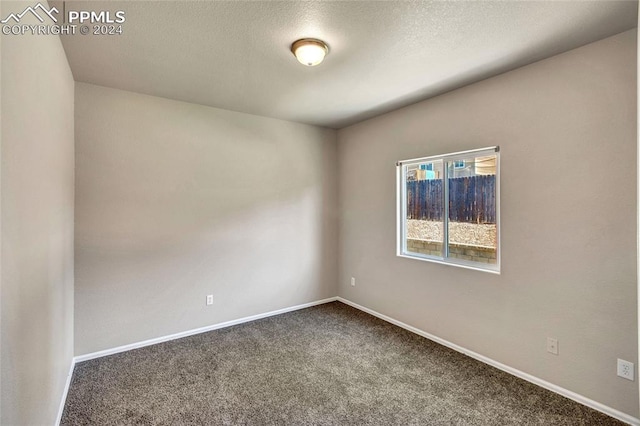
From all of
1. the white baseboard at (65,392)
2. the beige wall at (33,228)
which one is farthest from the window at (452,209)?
the white baseboard at (65,392)

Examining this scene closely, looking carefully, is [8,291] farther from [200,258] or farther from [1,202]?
[200,258]

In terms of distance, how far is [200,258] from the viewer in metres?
3.51

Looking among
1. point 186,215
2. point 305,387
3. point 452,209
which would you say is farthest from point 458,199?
point 186,215

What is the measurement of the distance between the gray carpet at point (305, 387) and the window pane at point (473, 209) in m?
1.02

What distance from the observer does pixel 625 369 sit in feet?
6.77

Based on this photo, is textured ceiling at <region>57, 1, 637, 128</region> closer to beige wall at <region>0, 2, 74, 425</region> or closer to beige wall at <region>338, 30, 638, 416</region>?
beige wall at <region>338, 30, 638, 416</region>

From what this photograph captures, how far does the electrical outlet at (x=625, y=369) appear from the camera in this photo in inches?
80.4

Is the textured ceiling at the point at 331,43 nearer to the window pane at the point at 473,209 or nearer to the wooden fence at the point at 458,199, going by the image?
the window pane at the point at 473,209

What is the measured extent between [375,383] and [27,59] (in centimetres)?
299

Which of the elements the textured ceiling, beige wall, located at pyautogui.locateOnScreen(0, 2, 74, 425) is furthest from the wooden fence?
beige wall, located at pyautogui.locateOnScreen(0, 2, 74, 425)

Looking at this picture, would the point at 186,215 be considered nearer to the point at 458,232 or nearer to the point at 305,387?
the point at 305,387

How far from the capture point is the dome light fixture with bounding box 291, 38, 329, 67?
2.16 m

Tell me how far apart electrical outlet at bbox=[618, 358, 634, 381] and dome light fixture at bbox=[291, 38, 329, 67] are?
295cm

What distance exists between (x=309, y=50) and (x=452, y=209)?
→ 2.13 metres
